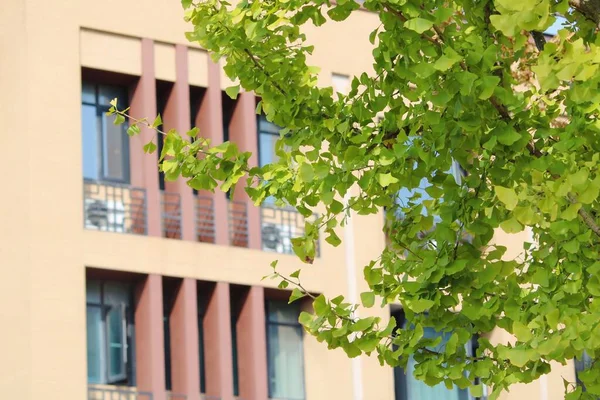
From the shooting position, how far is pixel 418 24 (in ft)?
34.4

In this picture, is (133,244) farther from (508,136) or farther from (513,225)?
(513,225)

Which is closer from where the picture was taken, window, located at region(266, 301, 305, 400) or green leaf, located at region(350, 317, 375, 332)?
green leaf, located at region(350, 317, 375, 332)

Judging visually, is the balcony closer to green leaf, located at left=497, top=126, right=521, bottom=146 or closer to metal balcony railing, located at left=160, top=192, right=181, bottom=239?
metal balcony railing, located at left=160, top=192, right=181, bottom=239

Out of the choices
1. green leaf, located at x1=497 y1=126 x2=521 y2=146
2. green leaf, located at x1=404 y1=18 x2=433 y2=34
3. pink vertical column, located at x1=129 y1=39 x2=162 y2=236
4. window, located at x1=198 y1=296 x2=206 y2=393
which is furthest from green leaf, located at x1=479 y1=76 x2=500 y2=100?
window, located at x1=198 y1=296 x2=206 y2=393

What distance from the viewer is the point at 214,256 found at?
28156 millimetres

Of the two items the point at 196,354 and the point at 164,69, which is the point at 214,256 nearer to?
the point at 196,354

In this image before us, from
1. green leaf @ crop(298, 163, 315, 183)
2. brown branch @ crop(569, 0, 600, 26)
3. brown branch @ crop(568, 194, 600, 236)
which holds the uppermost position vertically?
brown branch @ crop(569, 0, 600, 26)

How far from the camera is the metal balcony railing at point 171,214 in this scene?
92.5ft

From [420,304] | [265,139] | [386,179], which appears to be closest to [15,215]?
[265,139]

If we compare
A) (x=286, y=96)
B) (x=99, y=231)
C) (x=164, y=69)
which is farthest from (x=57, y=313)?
(x=286, y=96)

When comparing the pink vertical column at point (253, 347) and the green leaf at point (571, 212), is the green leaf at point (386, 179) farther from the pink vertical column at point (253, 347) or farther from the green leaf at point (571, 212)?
the pink vertical column at point (253, 347)

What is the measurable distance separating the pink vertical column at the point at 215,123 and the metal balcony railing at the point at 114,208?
1515mm

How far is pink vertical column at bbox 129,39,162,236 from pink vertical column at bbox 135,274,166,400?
1.25 meters

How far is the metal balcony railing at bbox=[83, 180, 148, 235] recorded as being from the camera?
27188mm
